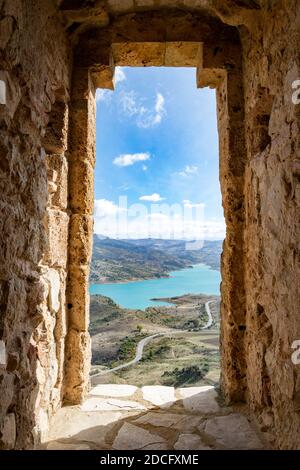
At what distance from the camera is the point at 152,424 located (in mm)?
2613

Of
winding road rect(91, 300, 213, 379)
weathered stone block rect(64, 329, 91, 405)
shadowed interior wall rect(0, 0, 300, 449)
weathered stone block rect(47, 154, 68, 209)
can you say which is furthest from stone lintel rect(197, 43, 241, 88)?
winding road rect(91, 300, 213, 379)

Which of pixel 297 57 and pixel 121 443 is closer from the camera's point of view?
pixel 297 57

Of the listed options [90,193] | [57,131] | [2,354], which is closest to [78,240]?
[90,193]

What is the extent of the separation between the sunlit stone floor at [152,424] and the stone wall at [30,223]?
0.23m

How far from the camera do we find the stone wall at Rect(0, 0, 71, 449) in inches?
66.6

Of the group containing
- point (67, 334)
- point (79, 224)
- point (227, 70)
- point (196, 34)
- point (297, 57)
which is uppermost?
point (196, 34)

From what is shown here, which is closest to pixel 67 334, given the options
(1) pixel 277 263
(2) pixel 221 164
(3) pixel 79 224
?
(3) pixel 79 224

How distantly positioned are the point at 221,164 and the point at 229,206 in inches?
17.9

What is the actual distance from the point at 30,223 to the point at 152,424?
1796 mm

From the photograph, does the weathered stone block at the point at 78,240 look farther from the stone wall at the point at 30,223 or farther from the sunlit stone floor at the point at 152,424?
the sunlit stone floor at the point at 152,424

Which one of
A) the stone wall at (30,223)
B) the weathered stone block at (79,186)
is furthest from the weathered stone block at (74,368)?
the weathered stone block at (79,186)

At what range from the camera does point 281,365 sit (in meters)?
2.04

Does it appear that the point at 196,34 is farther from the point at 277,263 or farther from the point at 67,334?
the point at 67,334

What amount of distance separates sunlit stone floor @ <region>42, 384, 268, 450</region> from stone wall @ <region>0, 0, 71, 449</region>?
0.76 feet
